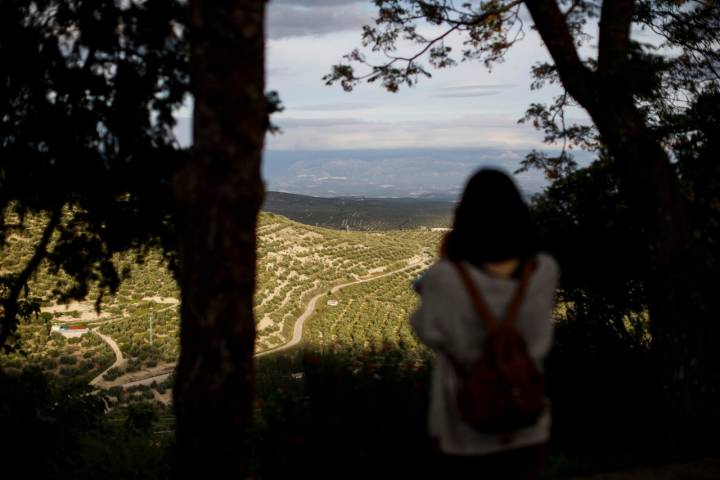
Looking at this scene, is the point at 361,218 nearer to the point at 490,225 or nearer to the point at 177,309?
the point at 177,309

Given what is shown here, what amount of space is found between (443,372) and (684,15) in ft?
25.5

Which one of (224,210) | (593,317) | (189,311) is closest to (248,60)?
(224,210)

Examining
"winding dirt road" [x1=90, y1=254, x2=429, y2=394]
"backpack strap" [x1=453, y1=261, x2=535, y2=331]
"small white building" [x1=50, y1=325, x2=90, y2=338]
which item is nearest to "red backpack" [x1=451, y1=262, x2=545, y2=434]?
"backpack strap" [x1=453, y1=261, x2=535, y2=331]

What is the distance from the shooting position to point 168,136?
21.0 ft

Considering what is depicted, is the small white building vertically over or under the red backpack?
under

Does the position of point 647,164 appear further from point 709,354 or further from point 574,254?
point 574,254

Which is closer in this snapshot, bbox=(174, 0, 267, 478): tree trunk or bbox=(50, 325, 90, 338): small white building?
bbox=(174, 0, 267, 478): tree trunk

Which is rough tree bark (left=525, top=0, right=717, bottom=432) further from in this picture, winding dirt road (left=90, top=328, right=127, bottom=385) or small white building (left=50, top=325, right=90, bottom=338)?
small white building (left=50, top=325, right=90, bottom=338)

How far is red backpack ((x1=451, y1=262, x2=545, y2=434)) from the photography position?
6.81 feet

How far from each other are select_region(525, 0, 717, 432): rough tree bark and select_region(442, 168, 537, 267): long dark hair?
10.2ft

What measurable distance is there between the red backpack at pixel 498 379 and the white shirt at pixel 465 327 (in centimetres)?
3

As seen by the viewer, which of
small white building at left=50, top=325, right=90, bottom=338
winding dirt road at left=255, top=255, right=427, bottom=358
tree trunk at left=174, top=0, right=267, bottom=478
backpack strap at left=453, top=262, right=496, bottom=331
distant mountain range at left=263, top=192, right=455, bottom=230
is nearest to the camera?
backpack strap at left=453, top=262, right=496, bottom=331

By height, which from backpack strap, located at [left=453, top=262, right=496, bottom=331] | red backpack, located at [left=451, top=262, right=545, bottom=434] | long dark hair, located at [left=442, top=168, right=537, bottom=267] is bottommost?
red backpack, located at [left=451, top=262, right=545, bottom=434]

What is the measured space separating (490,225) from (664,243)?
129 inches
